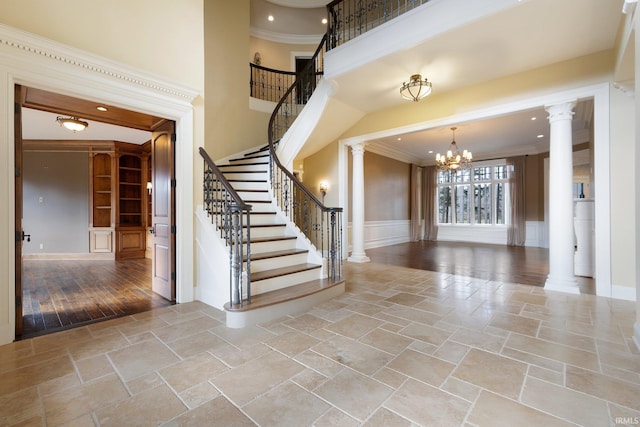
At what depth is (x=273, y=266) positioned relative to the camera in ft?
12.1

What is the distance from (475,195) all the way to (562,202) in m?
6.81

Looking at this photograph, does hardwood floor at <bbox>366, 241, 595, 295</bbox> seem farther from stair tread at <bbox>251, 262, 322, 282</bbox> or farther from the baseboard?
the baseboard

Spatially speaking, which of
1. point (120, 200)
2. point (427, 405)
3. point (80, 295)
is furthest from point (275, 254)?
point (120, 200)

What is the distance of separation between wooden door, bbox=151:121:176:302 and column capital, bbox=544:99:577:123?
17.5 feet

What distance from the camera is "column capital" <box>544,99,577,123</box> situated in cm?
390

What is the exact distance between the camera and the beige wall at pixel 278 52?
820 cm

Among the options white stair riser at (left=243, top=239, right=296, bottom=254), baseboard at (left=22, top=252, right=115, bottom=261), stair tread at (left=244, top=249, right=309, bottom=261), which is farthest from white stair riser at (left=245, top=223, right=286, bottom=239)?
baseboard at (left=22, top=252, right=115, bottom=261)

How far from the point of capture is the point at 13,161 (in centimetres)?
251

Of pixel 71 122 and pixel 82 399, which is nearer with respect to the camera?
→ pixel 82 399

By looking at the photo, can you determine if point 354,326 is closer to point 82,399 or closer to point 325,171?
point 82,399

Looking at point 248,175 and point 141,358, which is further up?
point 248,175

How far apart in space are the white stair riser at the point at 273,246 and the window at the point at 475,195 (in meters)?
8.61

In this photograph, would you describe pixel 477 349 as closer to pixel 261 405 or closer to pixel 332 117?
pixel 261 405

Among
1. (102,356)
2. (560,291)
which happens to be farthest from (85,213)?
(560,291)
